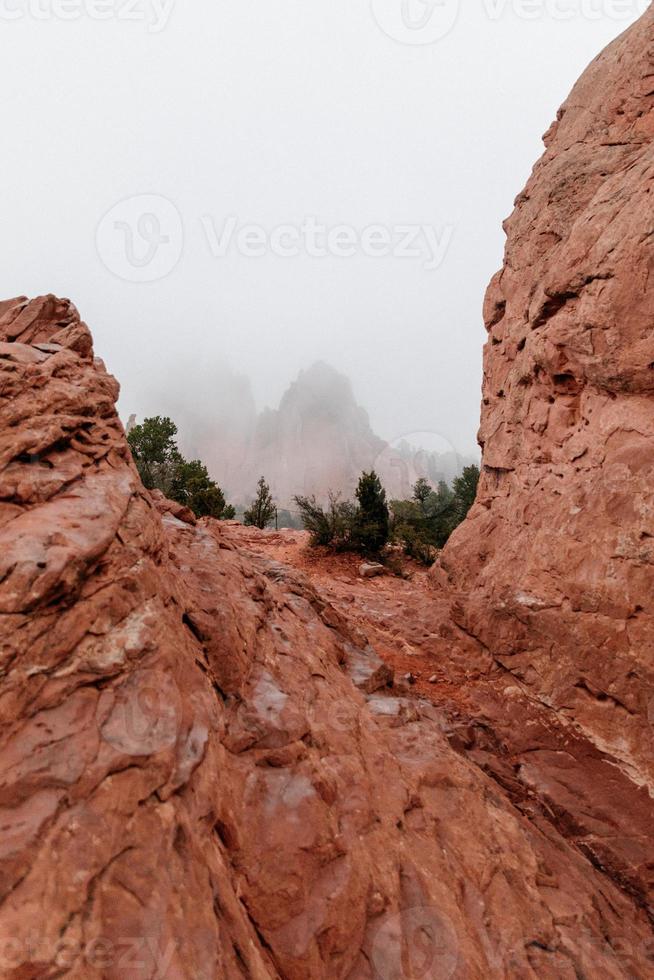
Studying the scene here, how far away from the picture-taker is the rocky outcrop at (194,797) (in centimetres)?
207

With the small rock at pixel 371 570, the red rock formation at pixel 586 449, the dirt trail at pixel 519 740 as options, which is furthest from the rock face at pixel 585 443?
the small rock at pixel 371 570

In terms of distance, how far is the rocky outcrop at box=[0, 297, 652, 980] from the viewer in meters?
2.07

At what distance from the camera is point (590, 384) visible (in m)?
7.20

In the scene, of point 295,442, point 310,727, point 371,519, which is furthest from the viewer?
point 295,442

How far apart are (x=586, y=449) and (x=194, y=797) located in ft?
23.2

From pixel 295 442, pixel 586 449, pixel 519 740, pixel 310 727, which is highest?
pixel 586 449

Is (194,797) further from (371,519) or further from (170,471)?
(170,471)

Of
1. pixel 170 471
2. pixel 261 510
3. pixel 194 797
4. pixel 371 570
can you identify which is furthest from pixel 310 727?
pixel 170 471

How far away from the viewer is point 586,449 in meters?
7.00

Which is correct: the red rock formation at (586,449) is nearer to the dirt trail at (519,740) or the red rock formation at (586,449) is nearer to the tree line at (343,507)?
the dirt trail at (519,740)

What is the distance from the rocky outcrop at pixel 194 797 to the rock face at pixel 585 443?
2465 mm

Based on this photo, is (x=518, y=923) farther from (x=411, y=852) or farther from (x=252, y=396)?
(x=252, y=396)

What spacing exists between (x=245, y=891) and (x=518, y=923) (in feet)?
7.20

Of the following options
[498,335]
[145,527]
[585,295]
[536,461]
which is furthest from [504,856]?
[498,335]
